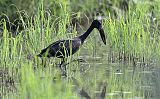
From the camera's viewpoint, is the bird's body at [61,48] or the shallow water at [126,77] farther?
the bird's body at [61,48]

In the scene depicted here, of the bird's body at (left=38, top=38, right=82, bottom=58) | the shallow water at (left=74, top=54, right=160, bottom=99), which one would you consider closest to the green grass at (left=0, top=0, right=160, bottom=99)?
the shallow water at (left=74, top=54, right=160, bottom=99)

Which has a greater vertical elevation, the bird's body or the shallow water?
the bird's body

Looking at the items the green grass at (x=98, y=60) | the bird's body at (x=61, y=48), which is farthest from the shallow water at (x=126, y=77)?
the bird's body at (x=61, y=48)

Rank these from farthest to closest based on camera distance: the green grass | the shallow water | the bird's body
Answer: the bird's body → the green grass → the shallow water

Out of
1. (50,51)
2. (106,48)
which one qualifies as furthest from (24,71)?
(106,48)

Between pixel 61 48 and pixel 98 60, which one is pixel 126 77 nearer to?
pixel 61 48

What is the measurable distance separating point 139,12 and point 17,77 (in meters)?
2.92

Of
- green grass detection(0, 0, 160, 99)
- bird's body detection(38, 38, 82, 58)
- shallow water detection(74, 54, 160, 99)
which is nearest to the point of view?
shallow water detection(74, 54, 160, 99)

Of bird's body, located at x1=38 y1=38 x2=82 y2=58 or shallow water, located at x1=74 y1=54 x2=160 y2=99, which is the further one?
bird's body, located at x1=38 y1=38 x2=82 y2=58

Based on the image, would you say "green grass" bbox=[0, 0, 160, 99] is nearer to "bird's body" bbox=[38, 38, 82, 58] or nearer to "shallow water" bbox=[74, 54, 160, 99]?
"shallow water" bbox=[74, 54, 160, 99]

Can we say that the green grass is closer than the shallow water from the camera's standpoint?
No

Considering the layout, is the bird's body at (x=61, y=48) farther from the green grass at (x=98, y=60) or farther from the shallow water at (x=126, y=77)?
the shallow water at (x=126, y=77)

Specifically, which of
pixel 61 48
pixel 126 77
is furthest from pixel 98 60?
pixel 126 77

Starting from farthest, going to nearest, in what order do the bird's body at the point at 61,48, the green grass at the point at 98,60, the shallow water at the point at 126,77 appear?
the bird's body at the point at 61,48 → the green grass at the point at 98,60 → the shallow water at the point at 126,77
